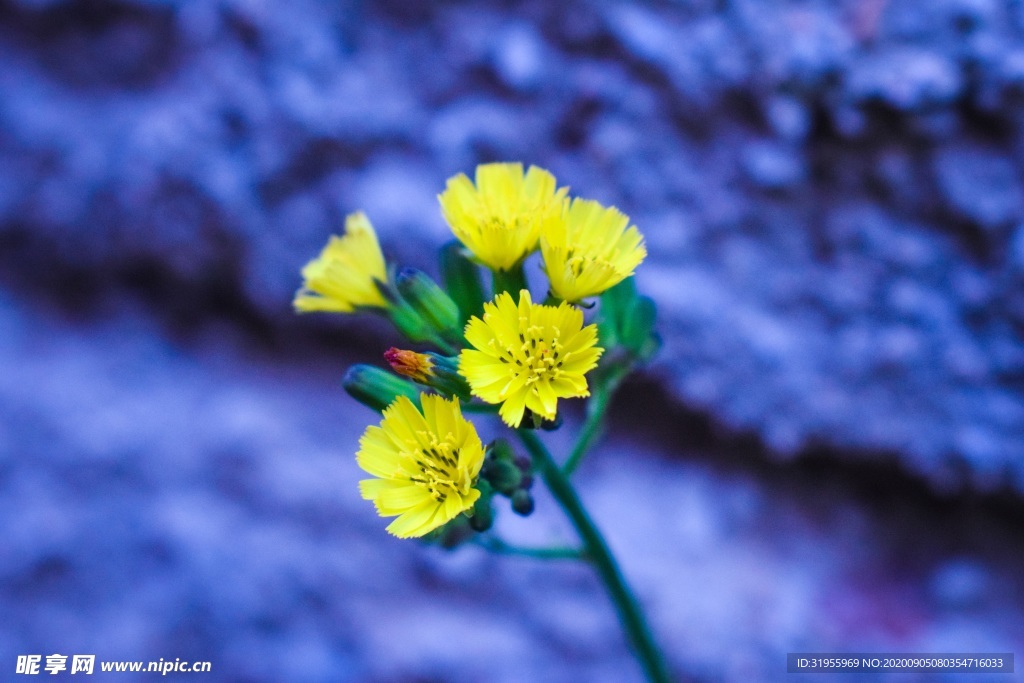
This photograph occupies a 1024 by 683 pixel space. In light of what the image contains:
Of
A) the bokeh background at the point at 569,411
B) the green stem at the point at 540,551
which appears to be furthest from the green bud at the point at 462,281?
the bokeh background at the point at 569,411

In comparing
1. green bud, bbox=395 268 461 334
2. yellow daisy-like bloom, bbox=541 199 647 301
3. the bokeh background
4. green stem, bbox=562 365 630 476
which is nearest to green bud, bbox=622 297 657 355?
green stem, bbox=562 365 630 476

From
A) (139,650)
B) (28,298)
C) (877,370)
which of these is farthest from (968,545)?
(28,298)

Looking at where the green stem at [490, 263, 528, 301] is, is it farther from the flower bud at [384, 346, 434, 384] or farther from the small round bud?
the small round bud

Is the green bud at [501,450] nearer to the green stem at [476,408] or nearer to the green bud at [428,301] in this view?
the green stem at [476,408]

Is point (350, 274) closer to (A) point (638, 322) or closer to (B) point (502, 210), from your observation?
(B) point (502, 210)

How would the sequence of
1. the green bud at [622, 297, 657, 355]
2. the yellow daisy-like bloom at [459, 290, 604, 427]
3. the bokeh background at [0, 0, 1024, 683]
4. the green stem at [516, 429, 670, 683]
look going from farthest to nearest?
the bokeh background at [0, 0, 1024, 683], the green bud at [622, 297, 657, 355], the green stem at [516, 429, 670, 683], the yellow daisy-like bloom at [459, 290, 604, 427]

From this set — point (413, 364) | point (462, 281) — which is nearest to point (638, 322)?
point (462, 281)

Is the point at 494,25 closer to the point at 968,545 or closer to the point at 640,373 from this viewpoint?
the point at 640,373
